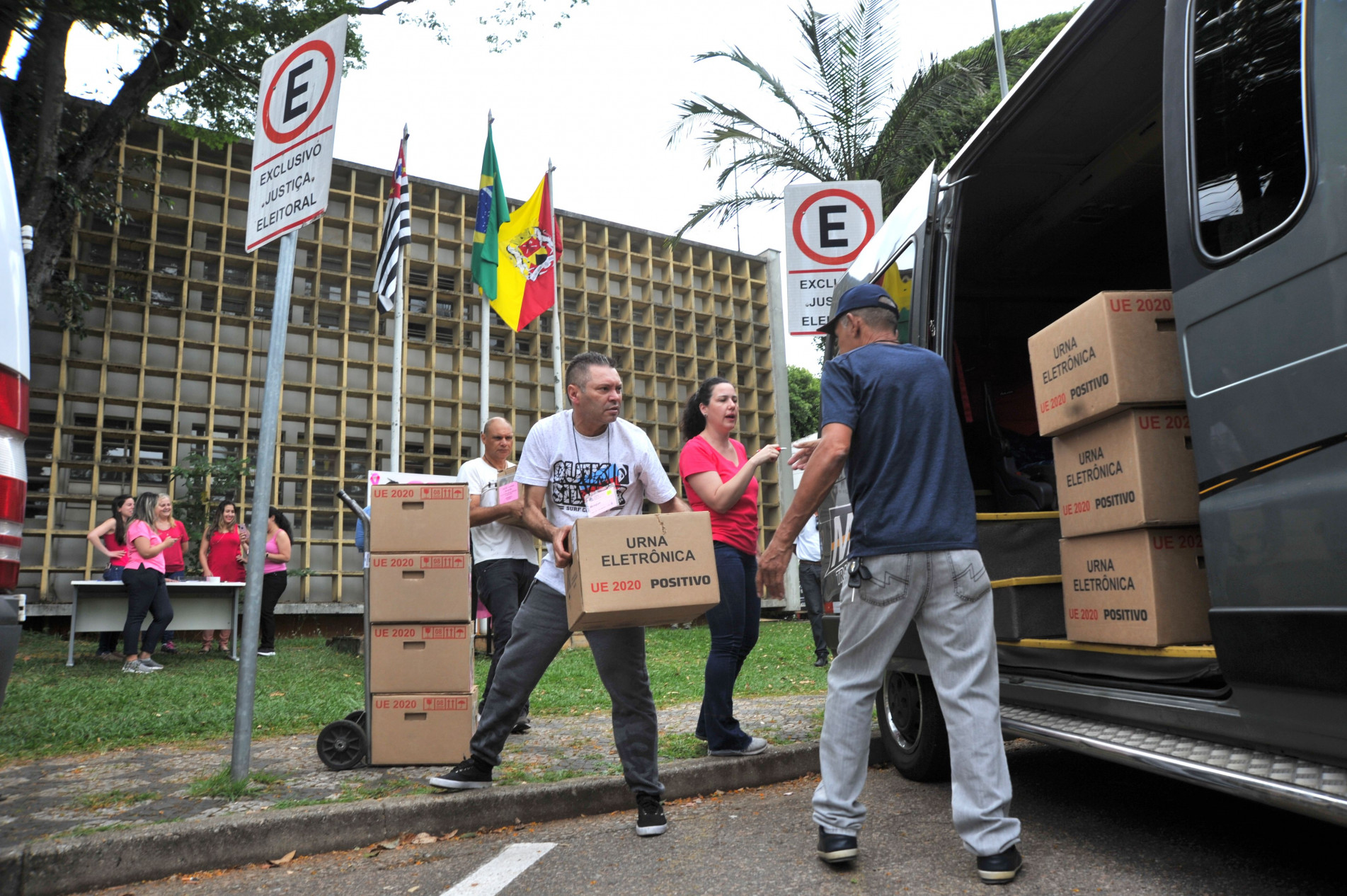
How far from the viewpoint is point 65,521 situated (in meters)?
11.3

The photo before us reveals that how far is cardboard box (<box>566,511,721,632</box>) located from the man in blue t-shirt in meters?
0.37

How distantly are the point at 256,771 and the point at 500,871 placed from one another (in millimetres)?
1799

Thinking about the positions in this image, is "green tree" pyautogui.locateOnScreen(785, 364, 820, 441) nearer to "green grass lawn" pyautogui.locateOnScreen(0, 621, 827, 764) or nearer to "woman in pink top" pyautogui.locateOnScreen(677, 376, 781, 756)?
"green grass lawn" pyautogui.locateOnScreen(0, 621, 827, 764)

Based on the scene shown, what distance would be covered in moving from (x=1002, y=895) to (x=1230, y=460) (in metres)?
1.31

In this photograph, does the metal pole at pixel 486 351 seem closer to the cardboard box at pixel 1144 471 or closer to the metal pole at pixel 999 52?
the metal pole at pixel 999 52

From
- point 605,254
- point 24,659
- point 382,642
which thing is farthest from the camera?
point 605,254

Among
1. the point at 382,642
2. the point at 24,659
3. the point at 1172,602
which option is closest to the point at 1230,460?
the point at 1172,602

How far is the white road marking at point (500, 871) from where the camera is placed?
113 inches

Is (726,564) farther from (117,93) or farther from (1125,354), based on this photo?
(117,93)

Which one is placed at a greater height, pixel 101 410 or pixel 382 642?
pixel 101 410

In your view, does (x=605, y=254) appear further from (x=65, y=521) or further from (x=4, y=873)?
(x=4, y=873)

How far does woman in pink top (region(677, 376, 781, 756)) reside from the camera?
14.1ft

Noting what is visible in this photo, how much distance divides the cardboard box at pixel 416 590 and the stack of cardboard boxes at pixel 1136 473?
9.05ft

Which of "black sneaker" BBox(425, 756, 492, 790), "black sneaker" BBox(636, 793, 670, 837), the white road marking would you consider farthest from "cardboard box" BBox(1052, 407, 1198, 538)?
"black sneaker" BBox(425, 756, 492, 790)
